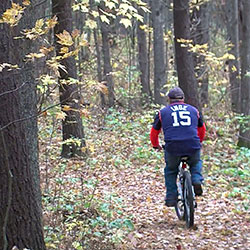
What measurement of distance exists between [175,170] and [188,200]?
54 cm

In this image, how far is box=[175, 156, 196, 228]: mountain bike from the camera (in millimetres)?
7078

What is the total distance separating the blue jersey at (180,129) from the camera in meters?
7.01

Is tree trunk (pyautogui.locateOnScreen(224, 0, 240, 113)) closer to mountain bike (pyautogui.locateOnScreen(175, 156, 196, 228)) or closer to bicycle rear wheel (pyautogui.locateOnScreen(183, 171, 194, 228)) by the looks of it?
mountain bike (pyautogui.locateOnScreen(175, 156, 196, 228))

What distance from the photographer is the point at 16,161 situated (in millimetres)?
4629

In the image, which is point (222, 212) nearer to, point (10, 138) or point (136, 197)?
point (136, 197)

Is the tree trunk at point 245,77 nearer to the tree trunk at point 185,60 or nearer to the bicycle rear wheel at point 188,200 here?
the tree trunk at point 185,60

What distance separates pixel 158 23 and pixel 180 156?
42.9ft

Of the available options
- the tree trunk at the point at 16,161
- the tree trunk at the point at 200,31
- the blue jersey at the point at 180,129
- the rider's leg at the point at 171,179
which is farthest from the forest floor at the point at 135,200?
the tree trunk at the point at 200,31

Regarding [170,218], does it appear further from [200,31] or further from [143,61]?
[143,61]

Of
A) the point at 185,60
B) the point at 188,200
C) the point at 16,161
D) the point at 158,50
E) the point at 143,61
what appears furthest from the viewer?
the point at 143,61

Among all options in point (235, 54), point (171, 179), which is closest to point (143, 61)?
point (235, 54)

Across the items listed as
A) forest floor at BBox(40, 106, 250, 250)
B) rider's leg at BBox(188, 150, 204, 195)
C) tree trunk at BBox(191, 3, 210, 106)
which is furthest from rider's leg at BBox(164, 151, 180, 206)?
tree trunk at BBox(191, 3, 210, 106)

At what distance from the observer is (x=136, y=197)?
9.25 metres

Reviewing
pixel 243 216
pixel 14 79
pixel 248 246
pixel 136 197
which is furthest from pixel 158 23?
pixel 14 79
